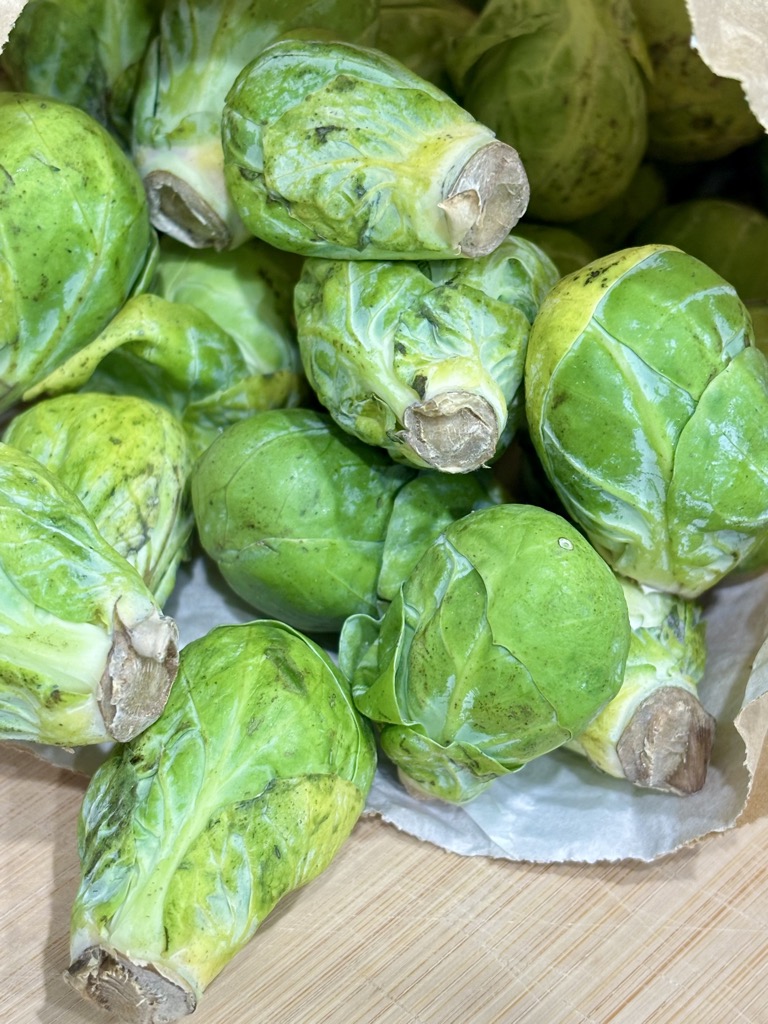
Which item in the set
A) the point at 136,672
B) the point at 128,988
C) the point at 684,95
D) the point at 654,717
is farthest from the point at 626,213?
the point at 128,988

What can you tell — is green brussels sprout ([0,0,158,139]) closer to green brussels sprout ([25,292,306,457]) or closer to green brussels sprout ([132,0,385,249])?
green brussels sprout ([132,0,385,249])

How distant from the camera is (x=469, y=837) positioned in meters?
1.17

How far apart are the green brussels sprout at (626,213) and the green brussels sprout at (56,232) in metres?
0.73

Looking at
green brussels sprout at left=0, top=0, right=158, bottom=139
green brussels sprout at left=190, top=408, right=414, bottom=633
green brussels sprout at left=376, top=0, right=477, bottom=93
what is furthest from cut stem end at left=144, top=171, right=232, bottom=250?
green brussels sprout at left=376, top=0, right=477, bottom=93

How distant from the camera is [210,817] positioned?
95 centimetres

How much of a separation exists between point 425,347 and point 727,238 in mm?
688

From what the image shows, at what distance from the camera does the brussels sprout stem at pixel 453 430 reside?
103 cm

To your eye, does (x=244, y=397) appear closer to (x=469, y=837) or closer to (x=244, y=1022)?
(x=469, y=837)

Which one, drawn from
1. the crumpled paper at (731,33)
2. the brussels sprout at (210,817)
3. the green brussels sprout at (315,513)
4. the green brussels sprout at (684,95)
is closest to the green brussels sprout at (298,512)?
the green brussels sprout at (315,513)

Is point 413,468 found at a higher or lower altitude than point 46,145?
lower

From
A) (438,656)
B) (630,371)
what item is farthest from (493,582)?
(630,371)

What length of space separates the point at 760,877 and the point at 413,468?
59cm

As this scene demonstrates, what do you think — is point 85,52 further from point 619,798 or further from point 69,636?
point 619,798

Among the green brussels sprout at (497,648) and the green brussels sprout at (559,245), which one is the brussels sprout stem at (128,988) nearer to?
the green brussels sprout at (497,648)
